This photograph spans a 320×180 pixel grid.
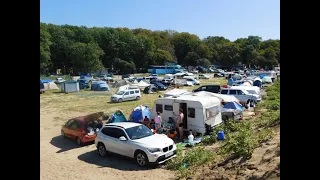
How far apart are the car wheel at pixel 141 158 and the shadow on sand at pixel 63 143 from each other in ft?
13.3

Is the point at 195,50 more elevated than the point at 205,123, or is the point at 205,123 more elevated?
the point at 195,50

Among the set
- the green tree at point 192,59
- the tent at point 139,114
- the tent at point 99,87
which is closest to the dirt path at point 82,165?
the tent at point 139,114

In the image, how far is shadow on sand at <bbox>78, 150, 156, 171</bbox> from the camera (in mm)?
10359

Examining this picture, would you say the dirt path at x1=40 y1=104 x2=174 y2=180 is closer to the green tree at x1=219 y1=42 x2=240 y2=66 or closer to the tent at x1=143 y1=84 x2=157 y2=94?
the tent at x1=143 y1=84 x2=157 y2=94

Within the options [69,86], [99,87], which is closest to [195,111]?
[69,86]

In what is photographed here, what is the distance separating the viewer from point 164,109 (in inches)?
591

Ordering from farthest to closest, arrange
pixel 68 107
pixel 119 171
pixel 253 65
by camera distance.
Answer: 1. pixel 253 65
2. pixel 68 107
3. pixel 119 171

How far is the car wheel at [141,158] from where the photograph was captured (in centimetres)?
1020

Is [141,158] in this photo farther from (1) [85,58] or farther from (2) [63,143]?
(1) [85,58]

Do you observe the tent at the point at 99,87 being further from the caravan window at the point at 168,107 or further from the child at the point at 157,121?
the child at the point at 157,121

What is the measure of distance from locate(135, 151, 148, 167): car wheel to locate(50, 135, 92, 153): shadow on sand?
4042 millimetres
